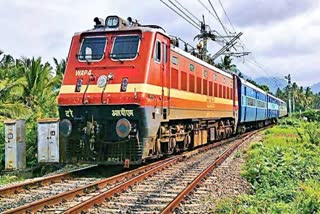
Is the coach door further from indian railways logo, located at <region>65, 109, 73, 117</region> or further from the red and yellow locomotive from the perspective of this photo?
indian railways logo, located at <region>65, 109, 73, 117</region>

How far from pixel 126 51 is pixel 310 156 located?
6172mm

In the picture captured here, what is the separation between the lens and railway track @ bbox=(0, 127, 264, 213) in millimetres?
7660

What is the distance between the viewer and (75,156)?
12062 millimetres

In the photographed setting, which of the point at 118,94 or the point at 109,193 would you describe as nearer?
the point at 109,193

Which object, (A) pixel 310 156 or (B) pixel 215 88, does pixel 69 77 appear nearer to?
(A) pixel 310 156

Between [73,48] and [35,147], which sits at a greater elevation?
[73,48]

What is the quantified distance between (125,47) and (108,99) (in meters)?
1.55

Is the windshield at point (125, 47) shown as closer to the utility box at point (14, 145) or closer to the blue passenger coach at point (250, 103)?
the utility box at point (14, 145)

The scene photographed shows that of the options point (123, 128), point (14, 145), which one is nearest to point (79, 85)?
point (123, 128)

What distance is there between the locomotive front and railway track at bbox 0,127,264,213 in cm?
95

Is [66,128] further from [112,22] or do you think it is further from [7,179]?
[112,22]

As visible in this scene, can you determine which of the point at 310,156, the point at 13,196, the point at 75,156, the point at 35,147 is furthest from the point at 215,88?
the point at 13,196

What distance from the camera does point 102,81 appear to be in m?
12.0

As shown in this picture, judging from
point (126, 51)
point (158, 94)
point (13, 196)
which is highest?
point (126, 51)
